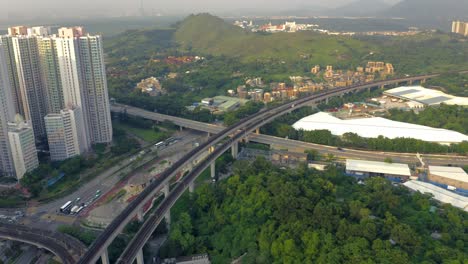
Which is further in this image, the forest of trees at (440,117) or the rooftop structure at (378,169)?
the forest of trees at (440,117)

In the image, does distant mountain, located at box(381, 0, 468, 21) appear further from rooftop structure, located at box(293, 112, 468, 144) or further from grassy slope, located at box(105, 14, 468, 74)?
rooftop structure, located at box(293, 112, 468, 144)

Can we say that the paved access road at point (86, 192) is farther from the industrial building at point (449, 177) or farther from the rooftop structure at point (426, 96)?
the rooftop structure at point (426, 96)

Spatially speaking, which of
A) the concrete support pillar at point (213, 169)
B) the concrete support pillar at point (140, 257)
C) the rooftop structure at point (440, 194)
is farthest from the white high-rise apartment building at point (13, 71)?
the rooftop structure at point (440, 194)

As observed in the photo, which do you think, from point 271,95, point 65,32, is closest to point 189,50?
point 271,95

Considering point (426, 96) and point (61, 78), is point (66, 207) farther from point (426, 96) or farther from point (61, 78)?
point (426, 96)

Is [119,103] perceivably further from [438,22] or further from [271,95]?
[438,22]

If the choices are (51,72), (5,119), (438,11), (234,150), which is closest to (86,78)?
(51,72)

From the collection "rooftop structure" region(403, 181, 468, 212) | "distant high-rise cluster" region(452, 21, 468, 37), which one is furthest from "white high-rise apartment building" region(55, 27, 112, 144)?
"distant high-rise cluster" region(452, 21, 468, 37)
